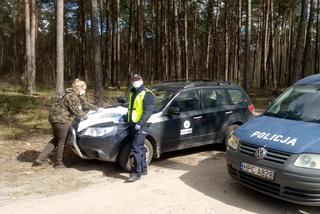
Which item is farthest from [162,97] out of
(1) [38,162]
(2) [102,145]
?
(1) [38,162]

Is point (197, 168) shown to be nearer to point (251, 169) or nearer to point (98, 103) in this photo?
point (251, 169)

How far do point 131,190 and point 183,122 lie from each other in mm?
2336

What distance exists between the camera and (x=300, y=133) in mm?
5555

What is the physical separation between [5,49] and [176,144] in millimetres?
50957

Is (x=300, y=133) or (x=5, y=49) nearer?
(x=300, y=133)

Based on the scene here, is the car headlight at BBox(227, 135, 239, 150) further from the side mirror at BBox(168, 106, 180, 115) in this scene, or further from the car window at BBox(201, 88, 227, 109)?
the car window at BBox(201, 88, 227, 109)

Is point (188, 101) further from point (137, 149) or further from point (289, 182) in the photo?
point (289, 182)

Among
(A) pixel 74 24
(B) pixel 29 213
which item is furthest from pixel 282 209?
(A) pixel 74 24

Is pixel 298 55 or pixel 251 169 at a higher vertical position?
pixel 298 55

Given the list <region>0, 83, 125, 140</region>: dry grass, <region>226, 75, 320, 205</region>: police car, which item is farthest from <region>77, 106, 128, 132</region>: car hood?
<region>0, 83, 125, 140</region>: dry grass

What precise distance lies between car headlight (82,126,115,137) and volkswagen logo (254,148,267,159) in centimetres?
300

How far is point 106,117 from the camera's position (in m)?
7.92

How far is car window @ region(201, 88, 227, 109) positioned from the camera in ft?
29.4

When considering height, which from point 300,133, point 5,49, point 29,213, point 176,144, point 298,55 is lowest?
point 29,213
